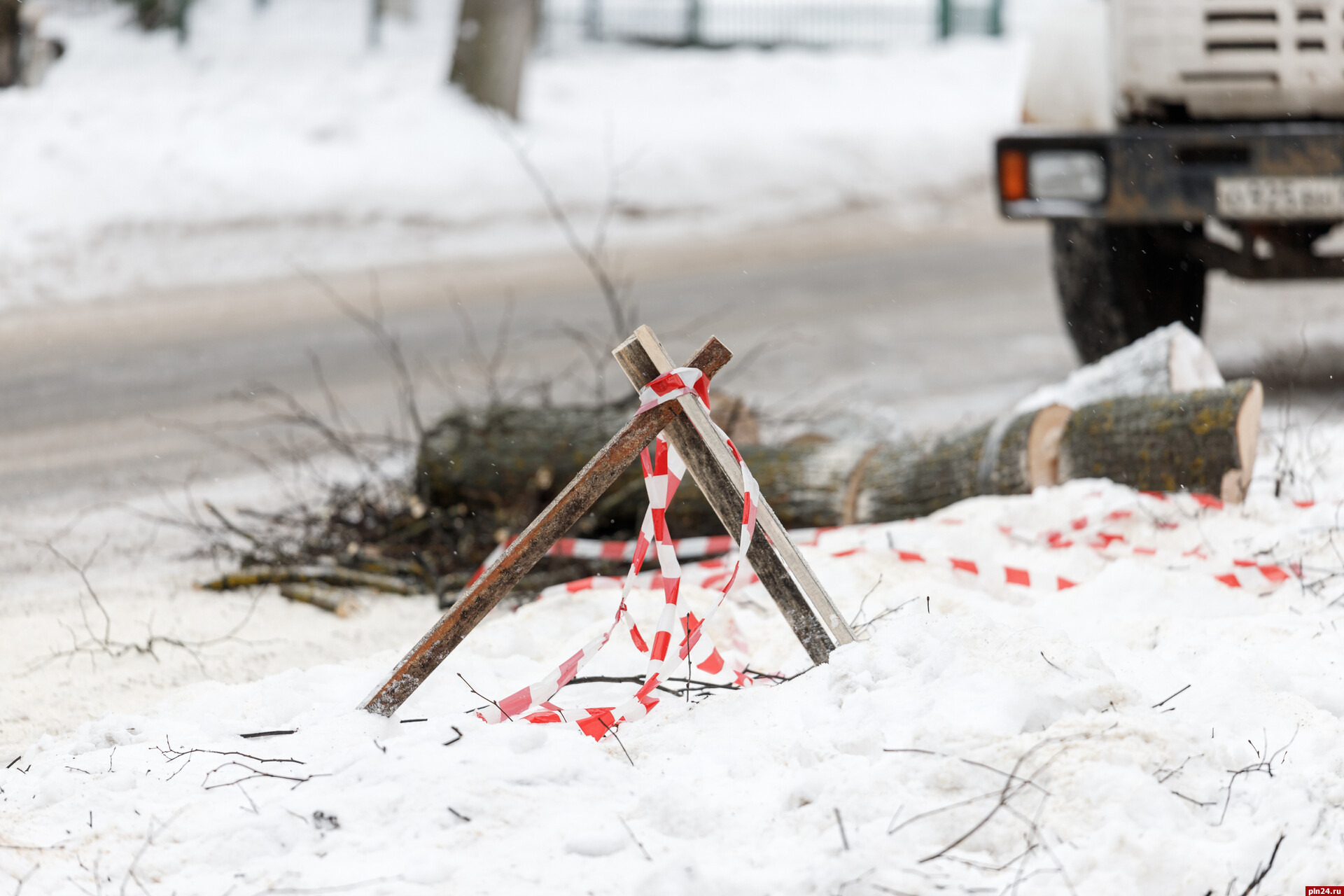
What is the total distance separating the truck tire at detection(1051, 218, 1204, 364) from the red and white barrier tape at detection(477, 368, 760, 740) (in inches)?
155

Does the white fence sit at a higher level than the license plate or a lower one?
higher

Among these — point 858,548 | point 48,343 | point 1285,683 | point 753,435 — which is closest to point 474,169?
point 48,343

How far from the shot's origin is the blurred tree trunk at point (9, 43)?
13031mm

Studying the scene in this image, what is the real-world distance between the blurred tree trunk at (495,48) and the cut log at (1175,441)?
34.6ft

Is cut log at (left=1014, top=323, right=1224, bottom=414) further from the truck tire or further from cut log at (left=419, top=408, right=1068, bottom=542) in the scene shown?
the truck tire

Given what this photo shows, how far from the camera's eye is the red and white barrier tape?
2.73 m

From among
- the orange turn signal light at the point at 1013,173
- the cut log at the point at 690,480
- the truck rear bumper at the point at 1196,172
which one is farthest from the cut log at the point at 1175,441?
the orange turn signal light at the point at 1013,173

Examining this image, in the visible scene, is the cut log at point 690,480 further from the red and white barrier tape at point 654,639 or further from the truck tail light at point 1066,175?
the truck tail light at point 1066,175

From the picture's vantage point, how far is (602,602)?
3635 millimetres

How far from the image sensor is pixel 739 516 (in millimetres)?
2771

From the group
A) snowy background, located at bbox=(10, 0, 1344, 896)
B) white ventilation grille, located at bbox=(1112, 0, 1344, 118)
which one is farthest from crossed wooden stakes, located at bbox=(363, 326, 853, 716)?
white ventilation grille, located at bbox=(1112, 0, 1344, 118)

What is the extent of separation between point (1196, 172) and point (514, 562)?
4.02 m

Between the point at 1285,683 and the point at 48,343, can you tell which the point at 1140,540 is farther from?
→ the point at 48,343

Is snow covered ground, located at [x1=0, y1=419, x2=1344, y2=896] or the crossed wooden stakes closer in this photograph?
snow covered ground, located at [x1=0, y1=419, x2=1344, y2=896]
